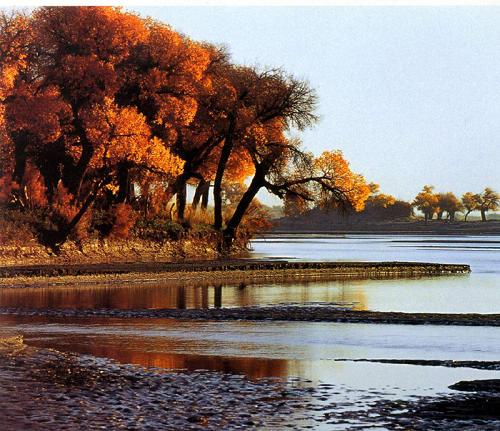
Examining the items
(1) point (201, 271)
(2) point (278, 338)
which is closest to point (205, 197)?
(1) point (201, 271)

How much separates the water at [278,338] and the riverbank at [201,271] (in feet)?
7.59

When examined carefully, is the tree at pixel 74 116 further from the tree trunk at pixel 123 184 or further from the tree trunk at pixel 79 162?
the tree trunk at pixel 123 184

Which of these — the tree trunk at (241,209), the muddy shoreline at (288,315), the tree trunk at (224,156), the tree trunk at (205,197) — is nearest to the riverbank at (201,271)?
the muddy shoreline at (288,315)

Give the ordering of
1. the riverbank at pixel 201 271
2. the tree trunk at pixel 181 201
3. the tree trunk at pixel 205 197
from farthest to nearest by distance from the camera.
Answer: the tree trunk at pixel 205 197 → the tree trunk at pixel 181 201 → the riverbank at pixel 201 271

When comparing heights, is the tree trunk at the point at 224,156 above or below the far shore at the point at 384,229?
above

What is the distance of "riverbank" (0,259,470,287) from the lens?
43031 millimetres

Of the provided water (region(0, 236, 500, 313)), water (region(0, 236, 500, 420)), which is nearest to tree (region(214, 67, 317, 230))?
water (region(0, 236, 500, 313))

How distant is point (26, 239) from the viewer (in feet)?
174

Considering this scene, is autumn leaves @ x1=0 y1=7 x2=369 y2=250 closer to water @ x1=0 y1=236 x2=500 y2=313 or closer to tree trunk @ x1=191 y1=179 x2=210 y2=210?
tree trunk @ x1=191 y1=179 x2=210 y2=210

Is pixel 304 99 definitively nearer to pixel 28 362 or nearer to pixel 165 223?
pixel 165 223

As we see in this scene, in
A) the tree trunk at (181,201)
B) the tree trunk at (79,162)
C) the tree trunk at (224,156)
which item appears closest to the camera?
the tree trunk at (79,162)

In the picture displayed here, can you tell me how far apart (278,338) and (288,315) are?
589 centimetres

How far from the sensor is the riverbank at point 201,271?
43.0 m

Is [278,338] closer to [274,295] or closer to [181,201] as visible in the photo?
[274,295]
